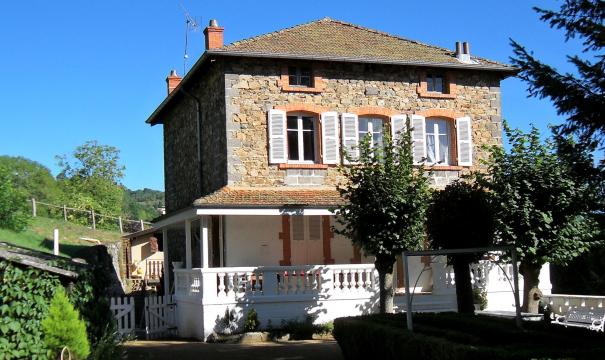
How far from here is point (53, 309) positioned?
1059 cm

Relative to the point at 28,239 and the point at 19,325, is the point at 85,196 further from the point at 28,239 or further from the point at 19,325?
the point at 19,325

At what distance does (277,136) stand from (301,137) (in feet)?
2.55

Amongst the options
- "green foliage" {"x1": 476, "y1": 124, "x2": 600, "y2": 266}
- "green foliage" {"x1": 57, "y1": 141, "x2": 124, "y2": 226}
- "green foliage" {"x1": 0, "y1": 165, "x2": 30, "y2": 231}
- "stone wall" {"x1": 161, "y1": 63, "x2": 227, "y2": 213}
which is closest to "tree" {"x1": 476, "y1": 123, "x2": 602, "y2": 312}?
"green foliage" {"x1": 476, "y1": 124, "x2": 600, "y2": 266}

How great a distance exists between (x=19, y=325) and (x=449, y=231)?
802 centimetres

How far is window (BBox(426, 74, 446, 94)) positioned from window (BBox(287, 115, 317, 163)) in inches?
145

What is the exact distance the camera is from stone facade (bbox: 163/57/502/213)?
19.9 metres

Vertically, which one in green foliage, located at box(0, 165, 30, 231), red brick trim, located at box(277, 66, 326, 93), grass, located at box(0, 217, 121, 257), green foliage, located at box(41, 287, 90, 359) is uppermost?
red brick trim, located at box(277, 66, 326, 93)

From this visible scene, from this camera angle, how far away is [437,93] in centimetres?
2177

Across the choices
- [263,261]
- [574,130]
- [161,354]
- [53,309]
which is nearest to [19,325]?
[53,309]

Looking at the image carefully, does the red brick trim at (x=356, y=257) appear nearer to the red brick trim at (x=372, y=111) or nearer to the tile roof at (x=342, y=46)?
the red brick trim at (x=372, y=111)

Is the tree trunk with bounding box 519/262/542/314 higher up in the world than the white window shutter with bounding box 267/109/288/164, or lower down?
lower down

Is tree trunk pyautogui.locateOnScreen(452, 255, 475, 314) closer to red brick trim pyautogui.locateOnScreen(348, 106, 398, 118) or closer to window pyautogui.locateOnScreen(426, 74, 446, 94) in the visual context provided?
red brick trim pyautogui.locateOnScreen(348, 106, 398, 118)

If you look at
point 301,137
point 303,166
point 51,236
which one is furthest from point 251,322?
point 51,236

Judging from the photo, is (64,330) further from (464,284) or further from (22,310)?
(464,284)
